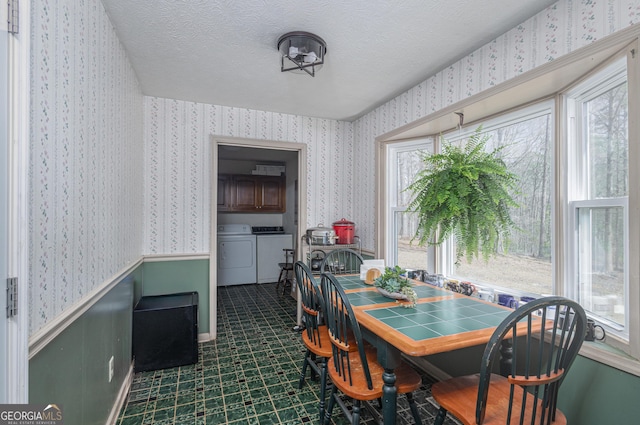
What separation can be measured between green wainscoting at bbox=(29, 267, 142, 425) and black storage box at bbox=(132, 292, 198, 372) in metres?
0.24

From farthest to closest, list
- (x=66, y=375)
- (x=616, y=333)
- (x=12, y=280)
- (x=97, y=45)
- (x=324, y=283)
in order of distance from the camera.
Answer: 1. (x=324, y=283)
2. (x=97, y=45)
3. (x=616, y=333)
4. (x=66, y=375)
5. (x=12, y=280)

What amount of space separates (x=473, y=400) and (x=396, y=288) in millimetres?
Answer: 691

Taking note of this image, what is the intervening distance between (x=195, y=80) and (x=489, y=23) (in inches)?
89.5

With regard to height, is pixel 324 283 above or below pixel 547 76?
below

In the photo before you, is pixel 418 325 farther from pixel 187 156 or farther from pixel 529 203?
pixel 187 156

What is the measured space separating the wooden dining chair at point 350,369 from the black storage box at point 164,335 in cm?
142

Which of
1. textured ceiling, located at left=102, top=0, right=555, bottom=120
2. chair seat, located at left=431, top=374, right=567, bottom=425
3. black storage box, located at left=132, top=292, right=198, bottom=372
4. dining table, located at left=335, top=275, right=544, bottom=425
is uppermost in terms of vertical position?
textured ceiling, located at left=102, top=0, right=555, bottom=120

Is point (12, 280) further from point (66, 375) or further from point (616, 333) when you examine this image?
point (616, 333)

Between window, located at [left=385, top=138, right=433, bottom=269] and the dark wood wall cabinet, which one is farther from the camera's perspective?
the dark wood wall cabinet

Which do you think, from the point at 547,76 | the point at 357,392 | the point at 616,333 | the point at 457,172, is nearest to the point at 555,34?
the point at 547,76

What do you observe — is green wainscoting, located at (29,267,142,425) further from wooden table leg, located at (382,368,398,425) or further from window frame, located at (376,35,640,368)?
window frame, located at (376,35,640,368)

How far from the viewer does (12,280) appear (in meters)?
0.85

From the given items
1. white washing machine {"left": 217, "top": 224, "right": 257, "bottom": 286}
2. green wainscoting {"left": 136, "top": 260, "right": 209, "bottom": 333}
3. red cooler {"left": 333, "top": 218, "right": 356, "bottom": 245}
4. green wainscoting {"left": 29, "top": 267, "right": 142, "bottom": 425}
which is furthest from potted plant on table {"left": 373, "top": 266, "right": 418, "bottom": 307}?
white washing machine {"left": 217, "top": 224, "right": 257, "bottom": 286}

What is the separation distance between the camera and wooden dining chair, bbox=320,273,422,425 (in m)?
1.46
